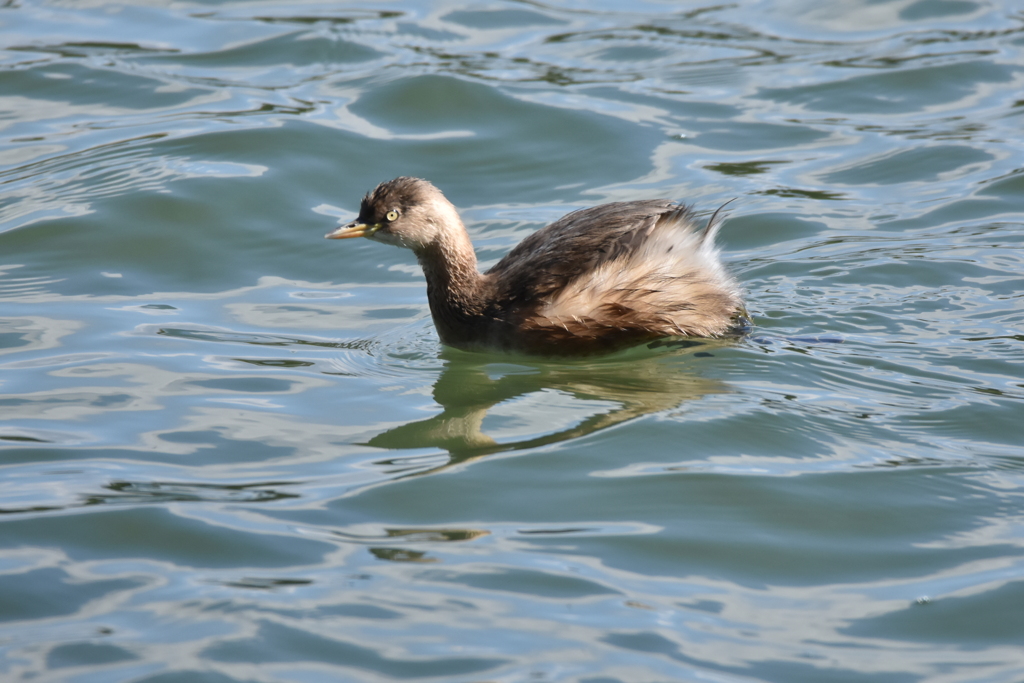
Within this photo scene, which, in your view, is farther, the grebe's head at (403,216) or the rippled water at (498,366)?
the grebe's head at (403,216)

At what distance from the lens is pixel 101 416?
5.48 m

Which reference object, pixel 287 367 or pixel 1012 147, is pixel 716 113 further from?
pixel 287 367

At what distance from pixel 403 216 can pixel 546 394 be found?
1341mm

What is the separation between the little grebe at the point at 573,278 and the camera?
5969mm

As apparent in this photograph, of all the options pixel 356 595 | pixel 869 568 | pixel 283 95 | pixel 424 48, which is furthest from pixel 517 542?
pixel 424 48

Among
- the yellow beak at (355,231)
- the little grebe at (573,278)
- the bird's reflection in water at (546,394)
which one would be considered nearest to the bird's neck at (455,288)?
the little grebe at (573,278)

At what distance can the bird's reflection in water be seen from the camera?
514 centimetres

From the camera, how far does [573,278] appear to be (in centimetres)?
595

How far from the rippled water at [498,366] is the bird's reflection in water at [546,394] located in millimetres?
25

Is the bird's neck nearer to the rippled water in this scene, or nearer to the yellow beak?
the rippled water

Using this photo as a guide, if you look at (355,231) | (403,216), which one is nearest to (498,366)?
(403,216)

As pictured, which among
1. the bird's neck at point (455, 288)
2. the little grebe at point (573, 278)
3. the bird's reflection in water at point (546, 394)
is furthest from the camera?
the bird's neck at point (455, 288)

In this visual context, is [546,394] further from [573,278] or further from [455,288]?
[455,288]

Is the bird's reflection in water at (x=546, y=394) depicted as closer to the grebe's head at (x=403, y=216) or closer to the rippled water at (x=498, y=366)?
the rippled water at (x=498, y=366)
